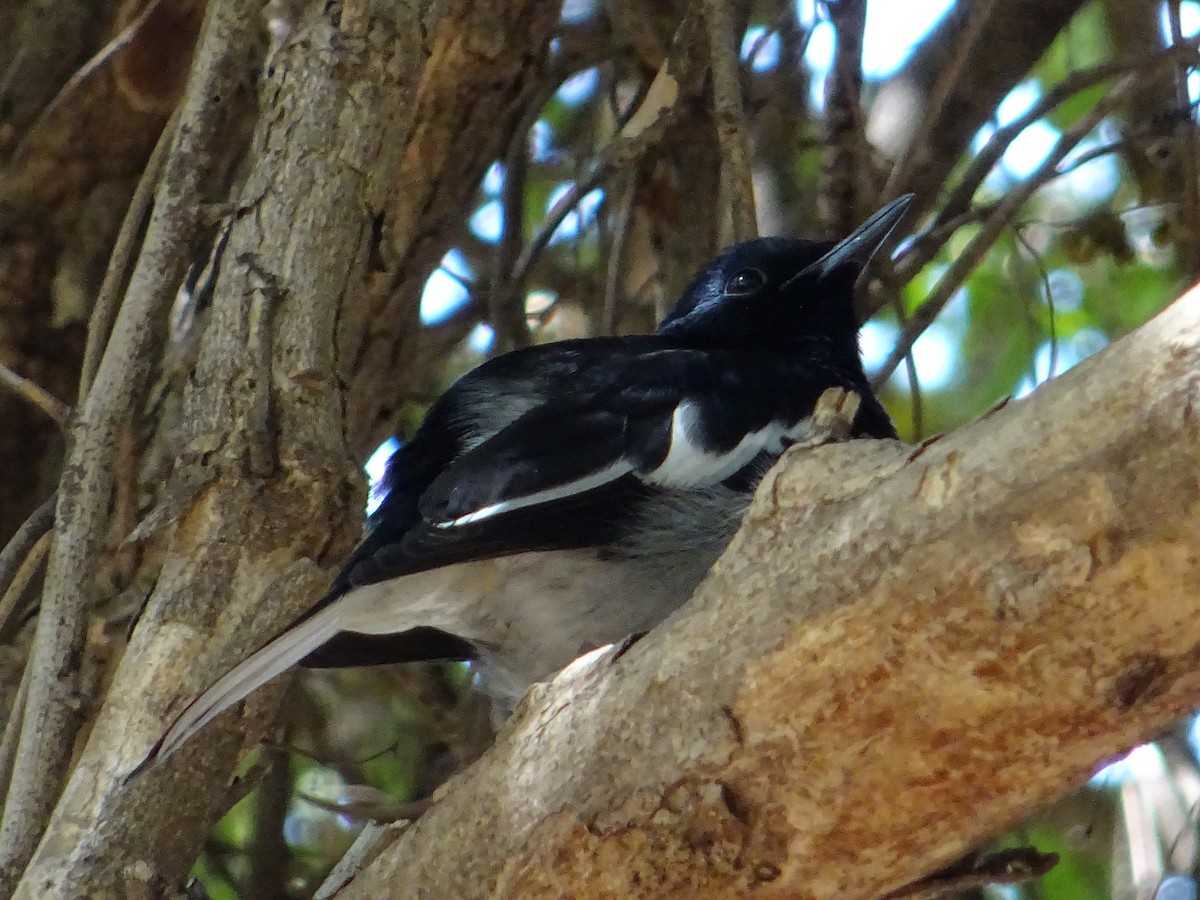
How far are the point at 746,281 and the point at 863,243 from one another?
26cm

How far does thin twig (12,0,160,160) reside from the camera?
9.64 feet

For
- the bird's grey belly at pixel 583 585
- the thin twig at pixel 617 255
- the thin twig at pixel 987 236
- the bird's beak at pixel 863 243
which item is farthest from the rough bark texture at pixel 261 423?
the thin twig at pixel 987 236

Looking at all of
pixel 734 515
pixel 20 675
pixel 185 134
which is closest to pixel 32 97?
pixel 185 134

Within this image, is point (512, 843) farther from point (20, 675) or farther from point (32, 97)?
point (32, 97)

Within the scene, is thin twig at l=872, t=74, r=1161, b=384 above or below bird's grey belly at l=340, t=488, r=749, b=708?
above

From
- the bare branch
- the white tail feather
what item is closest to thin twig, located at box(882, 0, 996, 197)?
the bare branch

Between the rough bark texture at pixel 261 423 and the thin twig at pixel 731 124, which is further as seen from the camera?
the thin twig at pixel 731 124

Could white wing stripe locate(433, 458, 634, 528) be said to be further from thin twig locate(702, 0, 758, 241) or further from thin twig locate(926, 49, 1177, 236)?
thin twig locate(926, 49, 1177, 236)

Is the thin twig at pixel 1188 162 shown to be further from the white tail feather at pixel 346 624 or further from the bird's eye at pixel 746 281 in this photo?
the white tail feather at pixel 346 624

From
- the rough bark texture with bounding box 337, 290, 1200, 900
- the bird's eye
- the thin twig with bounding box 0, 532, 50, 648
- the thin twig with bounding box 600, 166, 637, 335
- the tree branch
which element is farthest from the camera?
the thin twig with bounding box 600, 166, 637, 335

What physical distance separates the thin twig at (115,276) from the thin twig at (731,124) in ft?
3.17

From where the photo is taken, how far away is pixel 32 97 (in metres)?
3.24

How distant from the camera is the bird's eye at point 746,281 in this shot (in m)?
2.86

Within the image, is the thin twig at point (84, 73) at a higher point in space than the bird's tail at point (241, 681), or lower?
higher
